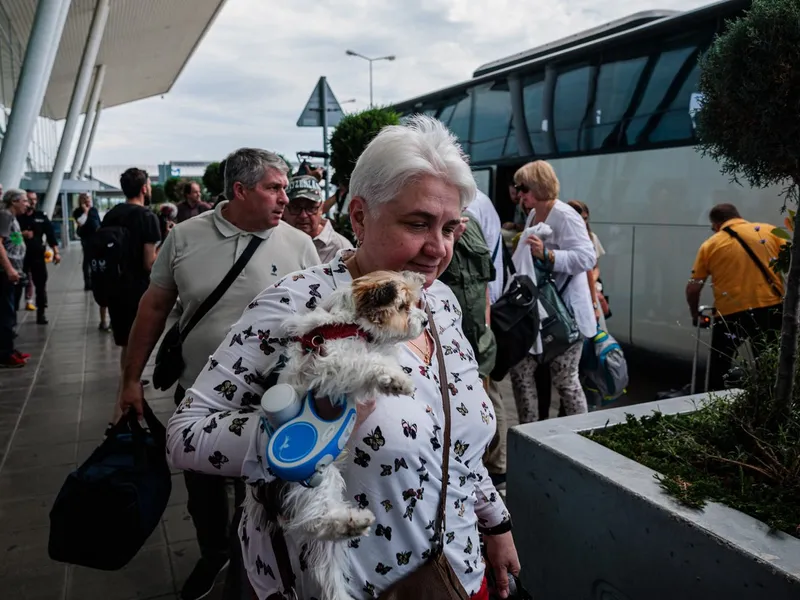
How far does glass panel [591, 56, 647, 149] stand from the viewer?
8094mm

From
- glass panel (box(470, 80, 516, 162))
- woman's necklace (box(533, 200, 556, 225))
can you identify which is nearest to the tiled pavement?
woman's necklace (box(533, 200, 556, 225))

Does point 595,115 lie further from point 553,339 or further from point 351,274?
point 351,274

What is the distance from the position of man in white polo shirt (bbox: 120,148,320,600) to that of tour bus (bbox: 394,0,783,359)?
5.01m

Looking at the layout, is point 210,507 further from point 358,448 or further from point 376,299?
point 376,299

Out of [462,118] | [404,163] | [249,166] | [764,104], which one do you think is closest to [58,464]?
[249,166]

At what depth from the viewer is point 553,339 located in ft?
14.5

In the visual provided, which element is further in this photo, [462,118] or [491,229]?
[462,118]

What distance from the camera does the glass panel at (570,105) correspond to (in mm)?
8852

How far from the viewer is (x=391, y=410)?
4.86 feet

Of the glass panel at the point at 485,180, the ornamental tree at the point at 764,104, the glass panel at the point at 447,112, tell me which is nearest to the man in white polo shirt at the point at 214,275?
the ornamental tree at the point at 764,104

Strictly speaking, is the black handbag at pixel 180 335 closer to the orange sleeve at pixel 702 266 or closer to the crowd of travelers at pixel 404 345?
the crowd of travelers at pixel 404 345

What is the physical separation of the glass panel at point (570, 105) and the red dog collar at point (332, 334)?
8.48 metres

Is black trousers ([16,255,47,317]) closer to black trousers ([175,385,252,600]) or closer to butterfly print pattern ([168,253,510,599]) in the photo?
black trousers ([175,385,252,600])

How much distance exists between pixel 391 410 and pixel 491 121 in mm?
9905
